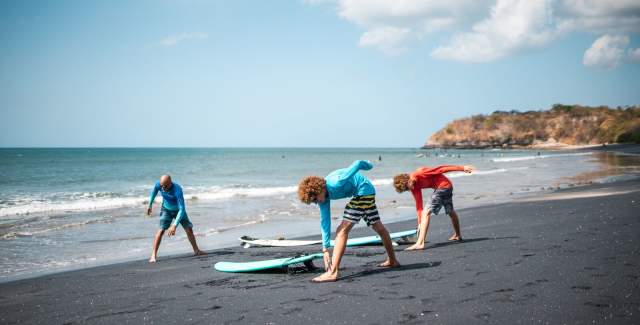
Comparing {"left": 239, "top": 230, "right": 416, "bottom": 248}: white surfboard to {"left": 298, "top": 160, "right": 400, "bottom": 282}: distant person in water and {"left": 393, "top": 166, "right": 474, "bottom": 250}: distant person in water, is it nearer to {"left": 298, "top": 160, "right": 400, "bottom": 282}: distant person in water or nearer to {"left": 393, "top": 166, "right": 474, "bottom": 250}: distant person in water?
{"left": 393, "top": 166, "right": 474, "bottom": 250}: distant person in water

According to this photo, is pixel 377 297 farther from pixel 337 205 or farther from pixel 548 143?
pixel 548 143

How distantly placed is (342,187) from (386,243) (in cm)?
124

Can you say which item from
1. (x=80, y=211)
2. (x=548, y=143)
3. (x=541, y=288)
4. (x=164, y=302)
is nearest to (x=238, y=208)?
(x=80, y=211)

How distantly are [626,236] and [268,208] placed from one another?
43.6 ft

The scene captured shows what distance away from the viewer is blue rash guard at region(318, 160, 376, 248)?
Answer: 542 cm

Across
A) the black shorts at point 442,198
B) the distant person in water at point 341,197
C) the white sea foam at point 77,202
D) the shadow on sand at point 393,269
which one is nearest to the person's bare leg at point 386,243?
the distant person in water at point 341,197

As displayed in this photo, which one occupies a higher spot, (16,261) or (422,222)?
(422,222)

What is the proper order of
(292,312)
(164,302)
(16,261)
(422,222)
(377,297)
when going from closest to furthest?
(292,312)
(377,297)
(164,302)
(422,222)
(16,261)

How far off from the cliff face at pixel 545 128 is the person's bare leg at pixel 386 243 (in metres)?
113

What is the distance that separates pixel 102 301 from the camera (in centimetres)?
579

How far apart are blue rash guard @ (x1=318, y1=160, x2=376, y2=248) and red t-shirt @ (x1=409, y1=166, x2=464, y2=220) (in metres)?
1.79

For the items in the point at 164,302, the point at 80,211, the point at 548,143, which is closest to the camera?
the point at 164,302

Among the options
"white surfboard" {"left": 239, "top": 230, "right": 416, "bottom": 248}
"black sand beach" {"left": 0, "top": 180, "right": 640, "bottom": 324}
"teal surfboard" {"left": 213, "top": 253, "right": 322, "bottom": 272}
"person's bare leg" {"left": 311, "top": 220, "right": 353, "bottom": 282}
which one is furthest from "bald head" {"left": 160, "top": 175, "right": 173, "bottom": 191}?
"person's bare leg" {"left": 311, "top": 220, "right": 353, "bottom": 282}

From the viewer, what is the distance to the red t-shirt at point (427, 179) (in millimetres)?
7395
